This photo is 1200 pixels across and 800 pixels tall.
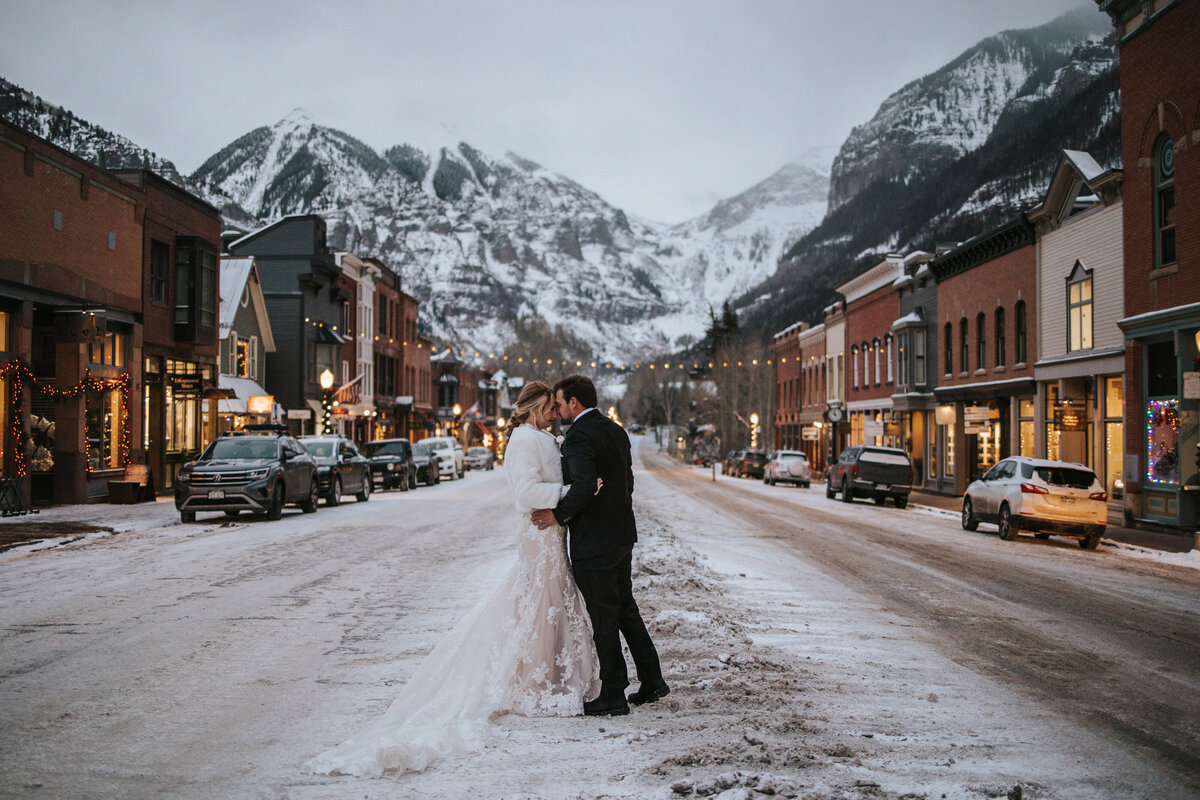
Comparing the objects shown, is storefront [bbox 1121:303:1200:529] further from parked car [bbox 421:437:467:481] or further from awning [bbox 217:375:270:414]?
parked car [bbox 421:437:467:481]

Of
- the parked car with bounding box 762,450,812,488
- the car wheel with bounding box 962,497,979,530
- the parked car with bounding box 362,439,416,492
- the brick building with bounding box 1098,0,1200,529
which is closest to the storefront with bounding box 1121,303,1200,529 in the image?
the brick building with bounding box 1098,0,1200,529

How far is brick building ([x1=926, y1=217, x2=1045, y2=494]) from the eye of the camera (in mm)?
31281

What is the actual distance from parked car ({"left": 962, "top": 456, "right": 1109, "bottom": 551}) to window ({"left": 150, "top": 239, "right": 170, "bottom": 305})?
23633 millimetres

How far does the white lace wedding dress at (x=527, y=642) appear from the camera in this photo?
602 cm

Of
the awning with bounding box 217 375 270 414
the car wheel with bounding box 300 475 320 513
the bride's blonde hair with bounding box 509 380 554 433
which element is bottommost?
the car wheel with bounding box 300 475 320 513

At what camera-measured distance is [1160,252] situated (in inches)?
847

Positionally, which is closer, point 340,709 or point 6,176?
point 340,709

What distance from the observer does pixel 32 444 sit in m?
24.1

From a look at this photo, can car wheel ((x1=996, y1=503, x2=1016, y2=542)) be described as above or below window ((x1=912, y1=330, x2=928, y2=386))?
below

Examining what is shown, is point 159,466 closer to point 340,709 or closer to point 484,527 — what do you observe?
point 484,527

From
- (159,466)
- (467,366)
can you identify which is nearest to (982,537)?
(159,466)

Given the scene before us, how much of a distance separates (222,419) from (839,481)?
22354 mm

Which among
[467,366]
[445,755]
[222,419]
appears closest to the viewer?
[445,755]

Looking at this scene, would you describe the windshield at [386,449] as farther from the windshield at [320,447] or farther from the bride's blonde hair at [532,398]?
the bride's blonde hair at [532,398]
